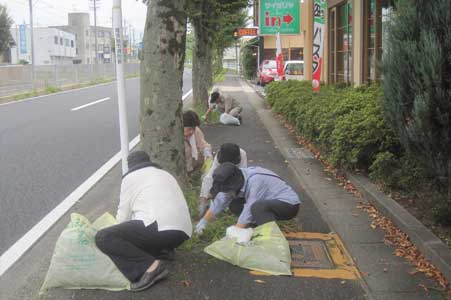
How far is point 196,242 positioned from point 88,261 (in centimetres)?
117

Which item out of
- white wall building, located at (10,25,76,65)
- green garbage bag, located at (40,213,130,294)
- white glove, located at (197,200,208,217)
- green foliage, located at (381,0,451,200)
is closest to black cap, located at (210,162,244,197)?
white glove, located at (197,200,208,217)

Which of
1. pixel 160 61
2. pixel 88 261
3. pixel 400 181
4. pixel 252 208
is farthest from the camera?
pixel 400 181

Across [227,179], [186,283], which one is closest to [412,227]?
[227,179]

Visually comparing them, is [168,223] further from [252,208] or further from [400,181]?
[400,181]

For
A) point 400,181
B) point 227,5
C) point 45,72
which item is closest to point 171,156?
point 400,181

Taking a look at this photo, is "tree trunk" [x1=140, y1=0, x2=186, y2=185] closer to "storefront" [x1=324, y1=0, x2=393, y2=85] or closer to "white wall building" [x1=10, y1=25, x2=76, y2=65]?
"storefront" [x1=324, y1=0, x2=393, y2=85]

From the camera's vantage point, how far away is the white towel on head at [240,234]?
15.2ft

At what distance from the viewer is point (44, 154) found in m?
10.4

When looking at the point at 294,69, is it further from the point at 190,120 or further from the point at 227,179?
the point at 227,179

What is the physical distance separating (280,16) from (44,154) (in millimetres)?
10276

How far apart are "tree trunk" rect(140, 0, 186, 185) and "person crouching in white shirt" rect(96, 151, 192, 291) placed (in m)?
1.35

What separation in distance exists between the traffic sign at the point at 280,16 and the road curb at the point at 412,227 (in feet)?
38.9

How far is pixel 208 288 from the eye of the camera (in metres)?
4.14

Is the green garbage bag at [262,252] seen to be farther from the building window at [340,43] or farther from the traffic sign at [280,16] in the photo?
the traffic sign at [280,16]
